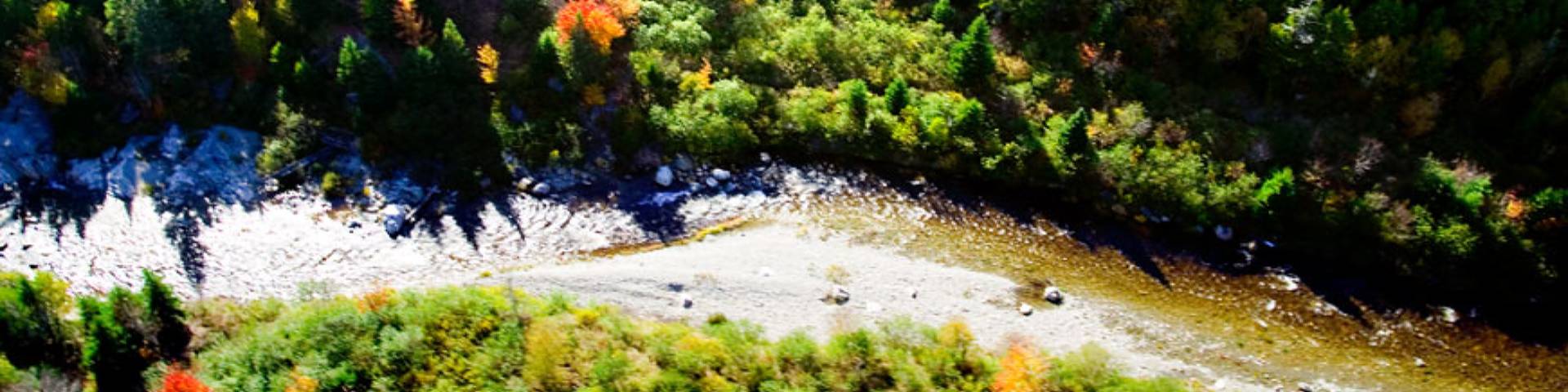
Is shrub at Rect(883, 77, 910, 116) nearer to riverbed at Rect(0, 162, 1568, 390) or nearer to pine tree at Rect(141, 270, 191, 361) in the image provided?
riverbed at Rect(0, 162, 1568, 390)

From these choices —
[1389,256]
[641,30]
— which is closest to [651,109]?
[641,30]

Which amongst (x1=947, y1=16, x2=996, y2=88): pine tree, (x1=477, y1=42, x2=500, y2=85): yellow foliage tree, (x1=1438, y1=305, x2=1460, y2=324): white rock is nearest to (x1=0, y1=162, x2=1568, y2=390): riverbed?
(x1=1438, y1=305, x2=1460, y2=324): white rock

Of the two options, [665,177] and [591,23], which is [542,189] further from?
[591,23]

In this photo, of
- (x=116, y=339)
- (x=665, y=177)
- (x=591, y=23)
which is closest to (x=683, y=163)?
(x=665, y=177)

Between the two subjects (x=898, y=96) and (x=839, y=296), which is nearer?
(x=839, y=296)

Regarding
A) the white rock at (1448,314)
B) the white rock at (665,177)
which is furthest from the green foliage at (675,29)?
the white rock at (1448,314)

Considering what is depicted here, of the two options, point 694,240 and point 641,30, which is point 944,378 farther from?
point 641,30
